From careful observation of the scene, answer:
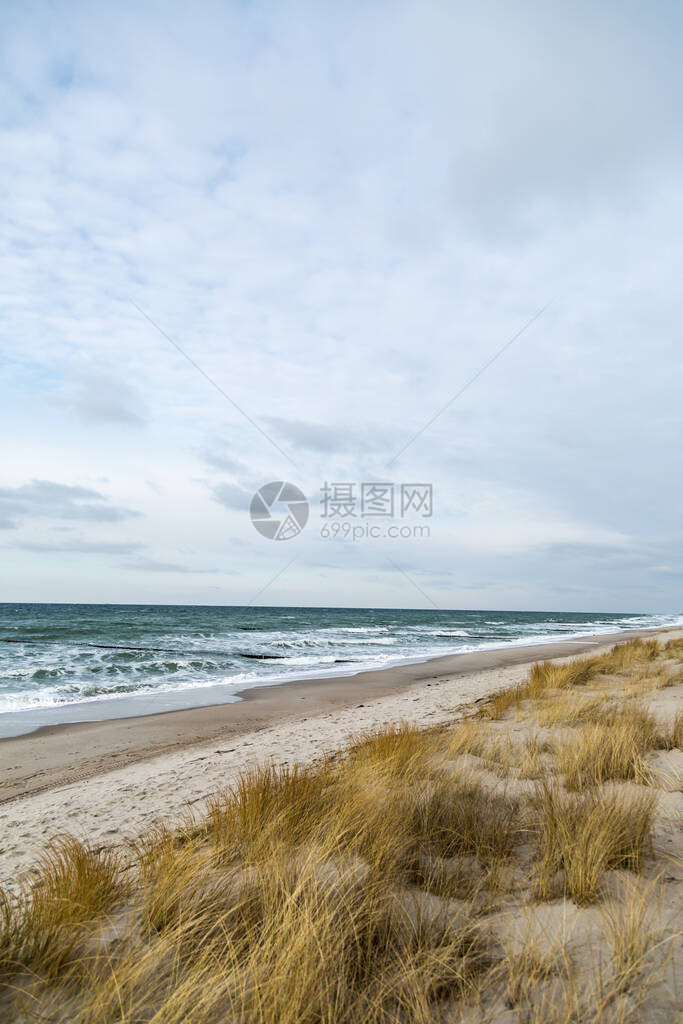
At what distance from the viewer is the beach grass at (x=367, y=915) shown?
1.81 m

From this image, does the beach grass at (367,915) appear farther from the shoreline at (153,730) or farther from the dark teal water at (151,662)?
the dark teal water at (151,662)

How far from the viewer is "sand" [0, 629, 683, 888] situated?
4711mm

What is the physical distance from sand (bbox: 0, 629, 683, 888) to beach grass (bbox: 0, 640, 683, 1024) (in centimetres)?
176

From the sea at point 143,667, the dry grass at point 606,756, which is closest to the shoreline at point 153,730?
the sea at point 143,667

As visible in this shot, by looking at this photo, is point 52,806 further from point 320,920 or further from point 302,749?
point 320,920

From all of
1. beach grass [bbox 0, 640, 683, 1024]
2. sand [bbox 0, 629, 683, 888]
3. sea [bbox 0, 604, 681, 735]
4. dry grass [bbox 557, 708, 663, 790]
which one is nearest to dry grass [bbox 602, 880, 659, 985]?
beach grass [bbox 0, 640, 683, 1024]

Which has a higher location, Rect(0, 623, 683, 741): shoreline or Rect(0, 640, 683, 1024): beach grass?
Rect(0, 640, 683, 1024): beach grass

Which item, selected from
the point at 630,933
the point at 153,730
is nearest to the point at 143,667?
the point at 153,730

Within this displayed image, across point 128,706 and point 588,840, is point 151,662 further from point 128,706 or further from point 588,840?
point 588,840

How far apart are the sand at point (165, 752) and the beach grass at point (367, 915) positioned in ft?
5.78

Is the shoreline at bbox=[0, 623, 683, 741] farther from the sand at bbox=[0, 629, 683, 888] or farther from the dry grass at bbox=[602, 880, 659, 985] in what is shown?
the dry grass at bbox=[602, 880, 659, 985]

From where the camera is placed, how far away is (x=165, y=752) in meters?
7.50

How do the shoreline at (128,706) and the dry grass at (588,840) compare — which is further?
the shoreline at (128,706)

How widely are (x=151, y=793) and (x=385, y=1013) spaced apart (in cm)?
436
